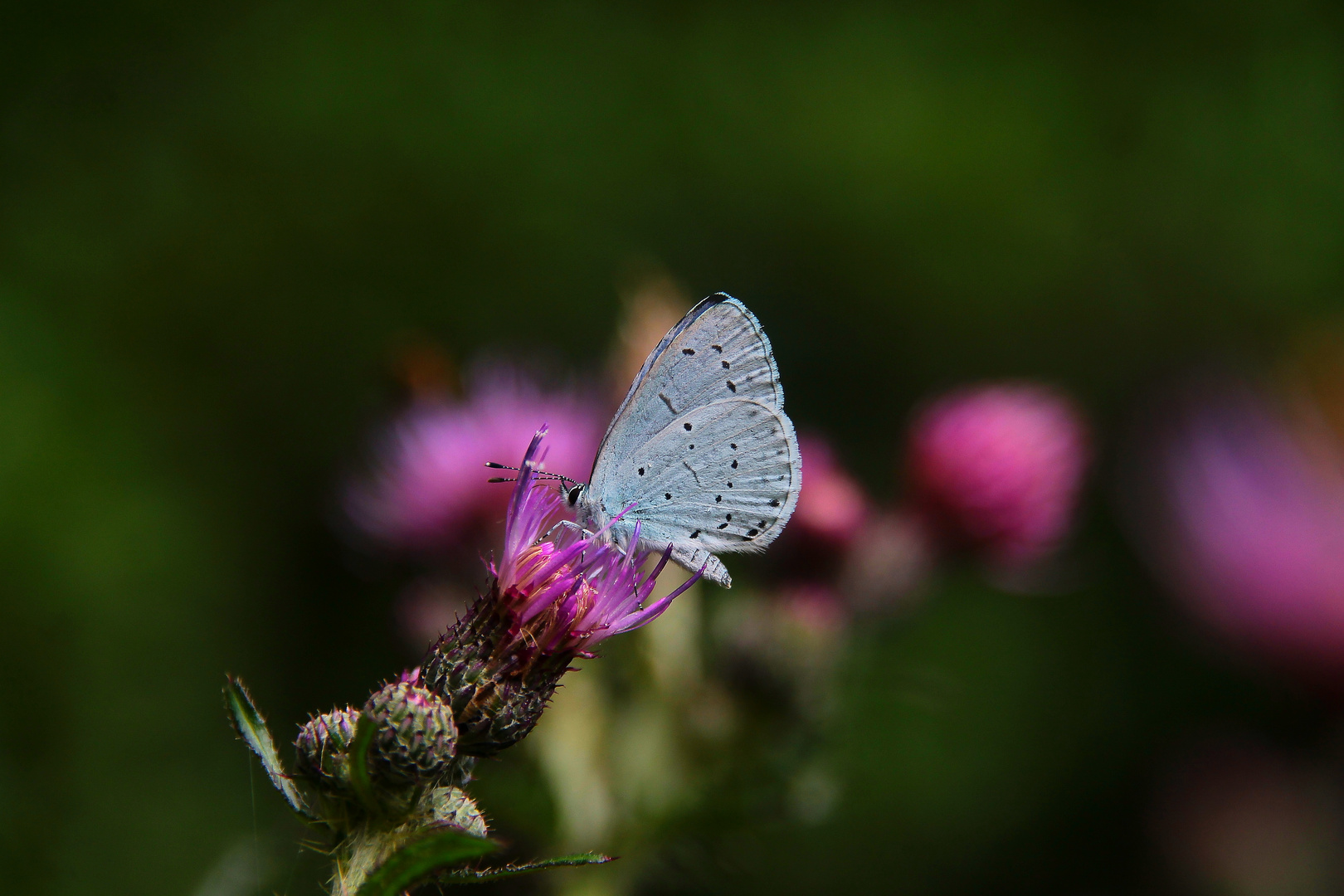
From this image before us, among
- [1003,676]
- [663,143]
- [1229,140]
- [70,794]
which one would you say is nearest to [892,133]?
[663,143]

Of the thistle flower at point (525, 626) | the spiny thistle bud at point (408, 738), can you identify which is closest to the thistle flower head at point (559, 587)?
the thistle flower at point (525, 626)

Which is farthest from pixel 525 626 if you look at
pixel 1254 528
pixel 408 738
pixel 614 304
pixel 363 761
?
pixel 614 304

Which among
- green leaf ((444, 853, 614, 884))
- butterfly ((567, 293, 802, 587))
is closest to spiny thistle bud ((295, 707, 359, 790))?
green leaf ((444, 853, 614, 884))

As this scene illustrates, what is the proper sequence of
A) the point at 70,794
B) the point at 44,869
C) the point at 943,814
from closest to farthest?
1. the point at 44,869
2. the point at 70,794
3. the point at 943,814

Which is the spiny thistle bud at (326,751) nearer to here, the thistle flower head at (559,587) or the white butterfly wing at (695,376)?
the thistle flower head at (559,587)

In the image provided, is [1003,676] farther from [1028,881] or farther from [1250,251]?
[1250,251]

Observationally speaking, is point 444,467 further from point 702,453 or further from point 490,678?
point 490,678
